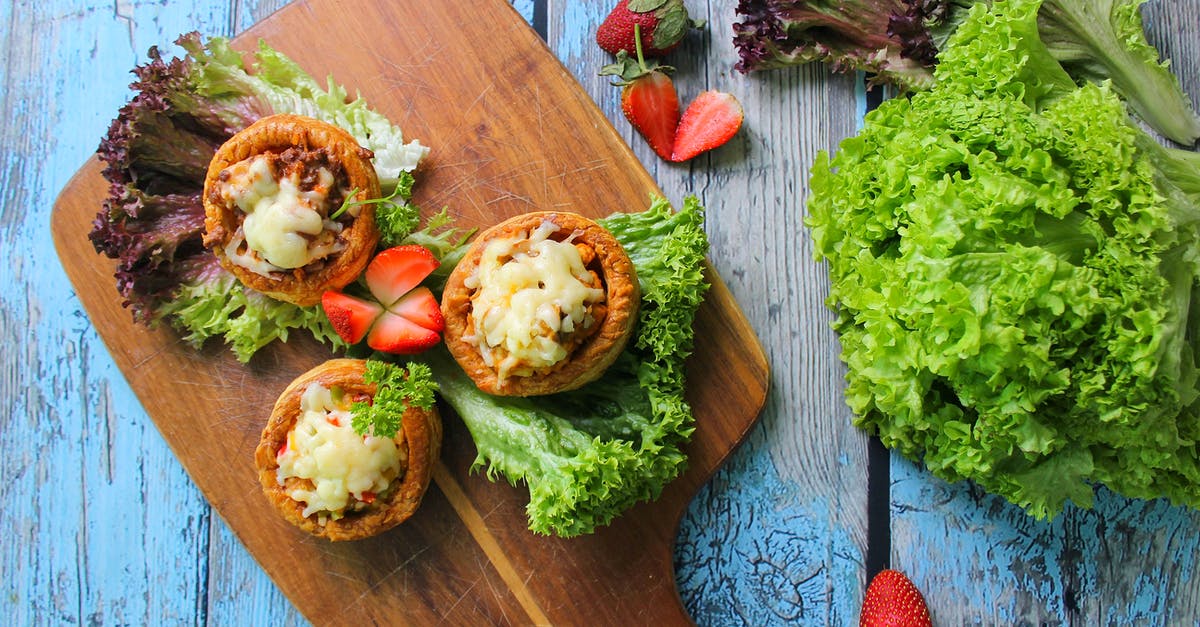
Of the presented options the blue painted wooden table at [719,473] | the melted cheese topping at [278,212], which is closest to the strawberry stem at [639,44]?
the blue painted wooden table at [719,473]

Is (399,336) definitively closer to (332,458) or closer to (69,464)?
(332,458)

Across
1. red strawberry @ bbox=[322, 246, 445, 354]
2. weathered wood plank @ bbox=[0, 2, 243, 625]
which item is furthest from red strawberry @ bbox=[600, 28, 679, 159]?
weathered wood plank @ bbox=[0, 2, 243, 625]

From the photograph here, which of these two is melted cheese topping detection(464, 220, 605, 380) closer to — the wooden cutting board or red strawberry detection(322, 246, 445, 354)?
red strawberry detection(322, 246, 445, 354)

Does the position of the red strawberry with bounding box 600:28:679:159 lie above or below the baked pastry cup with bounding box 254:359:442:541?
above

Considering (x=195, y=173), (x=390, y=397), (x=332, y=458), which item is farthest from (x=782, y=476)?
(x=195, y=173)

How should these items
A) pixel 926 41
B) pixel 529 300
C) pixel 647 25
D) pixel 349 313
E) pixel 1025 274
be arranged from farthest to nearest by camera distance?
pixel 647 25, pixel 926 41, pixel 349 313, pixel 529 300, pixel 1025 274

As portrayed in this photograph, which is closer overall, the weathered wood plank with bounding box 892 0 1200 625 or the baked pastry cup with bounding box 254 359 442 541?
the baked pastry cup with bounding box 254 359 442 541
